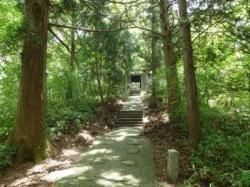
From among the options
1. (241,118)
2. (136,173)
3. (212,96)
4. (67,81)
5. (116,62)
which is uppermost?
(116,62)

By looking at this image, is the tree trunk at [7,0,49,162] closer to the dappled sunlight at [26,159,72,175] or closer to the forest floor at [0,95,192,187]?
the dappled sunlight at [26,159,72,175]

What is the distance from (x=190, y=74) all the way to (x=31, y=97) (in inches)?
186

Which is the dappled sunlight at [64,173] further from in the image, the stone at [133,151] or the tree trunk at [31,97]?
the stone at [133,151]

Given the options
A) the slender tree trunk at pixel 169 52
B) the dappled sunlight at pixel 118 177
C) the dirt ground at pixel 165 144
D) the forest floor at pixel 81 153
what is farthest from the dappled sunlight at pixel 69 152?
the slender tree trunk at pixel 169 52

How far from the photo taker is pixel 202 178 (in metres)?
5.47

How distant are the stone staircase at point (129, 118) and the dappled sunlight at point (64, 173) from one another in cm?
761

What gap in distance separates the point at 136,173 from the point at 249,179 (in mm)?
2632

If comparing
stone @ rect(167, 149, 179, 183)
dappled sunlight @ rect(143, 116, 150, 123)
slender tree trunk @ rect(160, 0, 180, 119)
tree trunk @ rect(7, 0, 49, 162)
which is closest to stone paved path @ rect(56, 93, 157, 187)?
stone @ rect(167, 149, 179, 183)

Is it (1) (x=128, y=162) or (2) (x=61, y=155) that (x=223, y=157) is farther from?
(2) (x=61, y=155)

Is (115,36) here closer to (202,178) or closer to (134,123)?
(134,123)

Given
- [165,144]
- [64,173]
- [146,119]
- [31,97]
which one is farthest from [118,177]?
[146,119]

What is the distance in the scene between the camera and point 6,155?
685cm

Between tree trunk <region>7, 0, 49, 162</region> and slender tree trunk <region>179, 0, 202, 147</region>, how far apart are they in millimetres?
4194

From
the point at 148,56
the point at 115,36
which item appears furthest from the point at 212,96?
the point at 148,56
